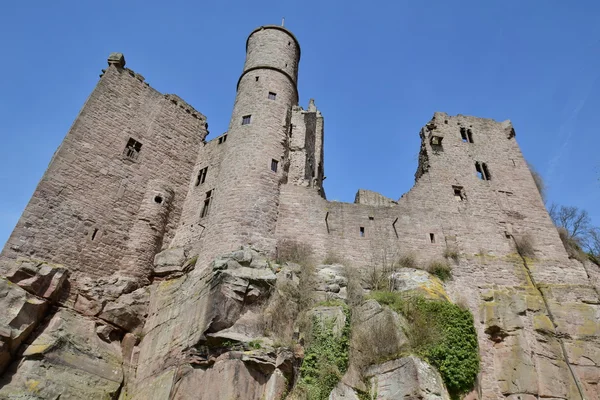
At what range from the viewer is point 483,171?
67.5 ft

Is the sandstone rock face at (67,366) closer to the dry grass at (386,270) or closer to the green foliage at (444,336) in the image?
the green foliage at (444,336)

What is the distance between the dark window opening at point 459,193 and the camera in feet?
63.5

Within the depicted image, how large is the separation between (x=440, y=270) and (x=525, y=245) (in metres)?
4.04

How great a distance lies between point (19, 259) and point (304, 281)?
8590 mm

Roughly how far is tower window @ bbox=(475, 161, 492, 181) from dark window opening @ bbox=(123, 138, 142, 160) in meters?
14.6

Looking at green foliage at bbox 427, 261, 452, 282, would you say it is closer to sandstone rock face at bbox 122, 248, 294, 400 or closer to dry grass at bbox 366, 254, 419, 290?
dry grass at bbox 366, 254, 419, 290

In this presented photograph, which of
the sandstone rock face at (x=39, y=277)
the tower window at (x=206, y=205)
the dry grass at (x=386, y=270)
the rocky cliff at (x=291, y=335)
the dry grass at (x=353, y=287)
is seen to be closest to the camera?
the rocky cliff at (x=291, y=335)

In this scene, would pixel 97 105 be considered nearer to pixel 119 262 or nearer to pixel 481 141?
pixel 119 262

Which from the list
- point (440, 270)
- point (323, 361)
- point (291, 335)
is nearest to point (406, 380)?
point (323, 361)

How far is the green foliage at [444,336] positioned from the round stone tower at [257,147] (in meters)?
5.07

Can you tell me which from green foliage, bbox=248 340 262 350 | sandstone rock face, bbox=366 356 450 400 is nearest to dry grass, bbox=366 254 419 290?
sandstone rock face, bbox=366 356 450 400

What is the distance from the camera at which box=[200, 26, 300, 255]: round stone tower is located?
53.3ft

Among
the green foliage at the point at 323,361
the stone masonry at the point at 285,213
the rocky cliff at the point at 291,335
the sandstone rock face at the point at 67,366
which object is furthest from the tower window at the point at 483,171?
the sandstone rock face at the point at 67,366

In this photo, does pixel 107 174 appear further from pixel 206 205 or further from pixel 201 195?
pixel 206 205
